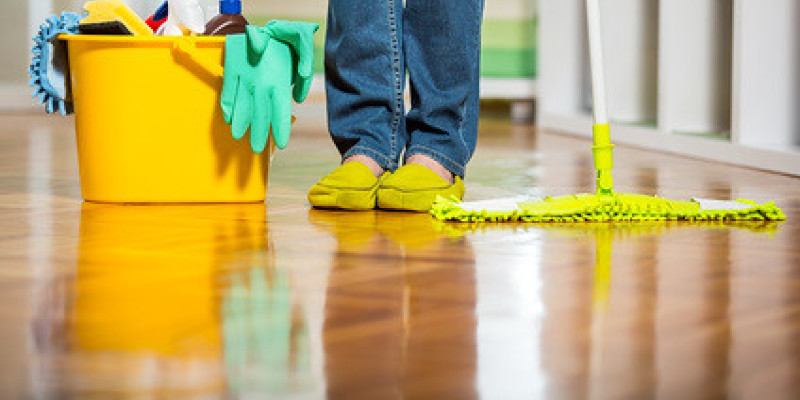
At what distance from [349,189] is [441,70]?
22 cm

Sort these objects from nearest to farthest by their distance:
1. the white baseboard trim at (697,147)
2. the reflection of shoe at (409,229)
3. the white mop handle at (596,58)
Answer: the reflection of shoe at (409,229)
the white mop handle at (596,58)
the white baseboard trim at (697,147)

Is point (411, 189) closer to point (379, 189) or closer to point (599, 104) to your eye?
point (379, 189)

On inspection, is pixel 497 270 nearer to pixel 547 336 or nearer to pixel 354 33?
pixel 547 336

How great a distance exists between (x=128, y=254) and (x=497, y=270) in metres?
0.41

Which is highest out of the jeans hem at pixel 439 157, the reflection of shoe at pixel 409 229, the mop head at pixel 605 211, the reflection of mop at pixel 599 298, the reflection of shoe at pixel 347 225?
the jeans hem at pixel 439 157

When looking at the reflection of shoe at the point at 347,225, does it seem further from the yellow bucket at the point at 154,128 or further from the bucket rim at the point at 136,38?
the bucket rim at the point at 136,38

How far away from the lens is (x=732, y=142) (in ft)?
8.51

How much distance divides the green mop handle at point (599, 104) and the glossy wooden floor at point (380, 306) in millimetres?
84

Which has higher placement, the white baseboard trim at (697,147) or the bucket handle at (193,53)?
the bucket handle at (193,53)

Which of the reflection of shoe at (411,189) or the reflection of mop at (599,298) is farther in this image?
the reflection of shoe at (411,189)

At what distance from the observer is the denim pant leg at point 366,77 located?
5.84 ft

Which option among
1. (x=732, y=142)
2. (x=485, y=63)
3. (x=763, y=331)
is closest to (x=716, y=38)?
(x=732, y=142)

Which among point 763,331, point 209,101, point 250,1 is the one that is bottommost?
point 763,331

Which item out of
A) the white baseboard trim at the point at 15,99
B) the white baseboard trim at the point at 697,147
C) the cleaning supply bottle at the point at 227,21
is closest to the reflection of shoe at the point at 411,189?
the cleaning supply bottle at the point at 227,21
